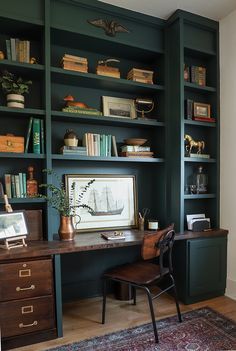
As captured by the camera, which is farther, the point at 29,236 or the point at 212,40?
the point at 212,40

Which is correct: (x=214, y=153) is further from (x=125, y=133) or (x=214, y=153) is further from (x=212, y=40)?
(x=212, y=40)

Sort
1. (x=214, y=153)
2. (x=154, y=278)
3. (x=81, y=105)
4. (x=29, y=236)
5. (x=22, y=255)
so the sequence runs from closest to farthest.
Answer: (x=22, y=255) < (x=154, y=278) < (x=29, y=236) < (x=81, y=105) < (x=214, y=153)

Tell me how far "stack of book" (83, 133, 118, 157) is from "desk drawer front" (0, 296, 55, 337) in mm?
1298

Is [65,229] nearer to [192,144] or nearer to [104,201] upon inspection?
[104,201]

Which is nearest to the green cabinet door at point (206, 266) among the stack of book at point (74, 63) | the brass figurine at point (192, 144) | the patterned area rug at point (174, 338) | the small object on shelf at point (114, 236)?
the patterned area rug at point (174, 338)

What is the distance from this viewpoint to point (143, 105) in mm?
2814

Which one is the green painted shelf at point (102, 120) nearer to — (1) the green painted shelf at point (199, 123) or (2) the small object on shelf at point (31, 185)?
(1) the green painted shelf at point (199, 123)

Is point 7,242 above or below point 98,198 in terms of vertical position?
below

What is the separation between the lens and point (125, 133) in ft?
9.18

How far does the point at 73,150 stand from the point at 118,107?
74cm

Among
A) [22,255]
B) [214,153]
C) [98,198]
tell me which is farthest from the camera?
[214,153]

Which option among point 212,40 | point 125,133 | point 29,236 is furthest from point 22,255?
point 212,40

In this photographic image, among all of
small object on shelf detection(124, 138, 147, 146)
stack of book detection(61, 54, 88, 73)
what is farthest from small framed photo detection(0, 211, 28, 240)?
stack of book detection(61, 54, 88, 73)

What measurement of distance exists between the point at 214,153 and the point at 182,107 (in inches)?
25.8
